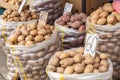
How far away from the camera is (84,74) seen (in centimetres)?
183

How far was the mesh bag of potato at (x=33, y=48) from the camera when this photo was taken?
2.34 meters

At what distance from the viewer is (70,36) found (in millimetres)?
2551

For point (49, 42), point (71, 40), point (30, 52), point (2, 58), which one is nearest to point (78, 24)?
point (71, 40)

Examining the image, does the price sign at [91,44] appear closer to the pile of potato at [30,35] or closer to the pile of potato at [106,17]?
the pile of potato at [106,17]

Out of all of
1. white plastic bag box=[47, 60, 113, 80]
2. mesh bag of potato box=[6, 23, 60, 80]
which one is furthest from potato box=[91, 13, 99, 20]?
white plastic bag box=[47, 60, 113, 80]

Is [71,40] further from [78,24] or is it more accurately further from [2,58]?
[2,58]

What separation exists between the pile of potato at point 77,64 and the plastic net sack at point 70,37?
51 centimetres

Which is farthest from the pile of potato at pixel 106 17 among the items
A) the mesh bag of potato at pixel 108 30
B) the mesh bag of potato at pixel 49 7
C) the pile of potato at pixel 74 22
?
the mesh bag of potato at pixel 49 7

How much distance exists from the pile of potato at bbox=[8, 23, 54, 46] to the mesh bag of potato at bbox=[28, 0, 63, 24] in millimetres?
510

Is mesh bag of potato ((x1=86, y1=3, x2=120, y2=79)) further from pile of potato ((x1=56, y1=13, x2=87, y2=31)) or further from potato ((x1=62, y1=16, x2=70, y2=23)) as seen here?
potato ((x1=62, y1=16, x2=70, y2=23))

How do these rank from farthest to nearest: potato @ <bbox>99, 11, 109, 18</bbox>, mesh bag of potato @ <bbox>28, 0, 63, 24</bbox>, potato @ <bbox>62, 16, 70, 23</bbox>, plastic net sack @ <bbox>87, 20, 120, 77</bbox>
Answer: mesh bag of potato @ <bbox>28, 0, 63, 24</bbox>, potato @ <bbox>62, 16, 70, 23</bbox>, potato @ <bbox>99, 11, 109, 18</bbox>, plastic net sack @ <bbox>87, 20, 120, 77</bbox>

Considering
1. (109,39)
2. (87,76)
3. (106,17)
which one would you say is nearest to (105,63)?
(87,76)

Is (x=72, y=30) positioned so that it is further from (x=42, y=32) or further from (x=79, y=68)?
(x=79, y=68)

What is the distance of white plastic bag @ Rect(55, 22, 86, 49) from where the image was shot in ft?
8.27
